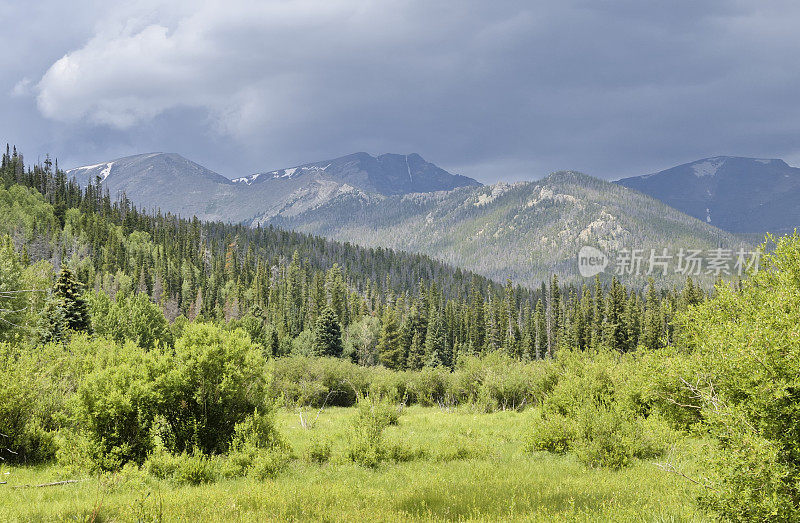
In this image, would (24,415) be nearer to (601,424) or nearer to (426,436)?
(426,436)

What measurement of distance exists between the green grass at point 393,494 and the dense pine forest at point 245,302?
39.5 metres

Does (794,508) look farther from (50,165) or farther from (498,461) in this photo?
(50,165)

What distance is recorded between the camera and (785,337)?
861 centimetres

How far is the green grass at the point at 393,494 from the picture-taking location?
11867mm

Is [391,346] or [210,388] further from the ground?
[210,388]

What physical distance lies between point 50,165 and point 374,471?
23860 centimetres

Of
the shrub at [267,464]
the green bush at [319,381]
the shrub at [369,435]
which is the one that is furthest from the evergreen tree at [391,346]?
the shrub at [267,464]

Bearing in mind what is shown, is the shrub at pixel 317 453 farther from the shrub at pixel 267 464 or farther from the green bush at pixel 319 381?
the green bush at pixel 319 381

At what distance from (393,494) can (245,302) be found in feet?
463

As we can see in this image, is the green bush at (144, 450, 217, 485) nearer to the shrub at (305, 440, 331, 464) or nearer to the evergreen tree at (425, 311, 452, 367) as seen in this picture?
the shrub at (305, 440, 331, 464)

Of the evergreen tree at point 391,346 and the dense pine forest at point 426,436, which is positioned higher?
the dense pine forest at point 426,436

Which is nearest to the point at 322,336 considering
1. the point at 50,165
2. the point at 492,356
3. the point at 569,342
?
the point at 492,356

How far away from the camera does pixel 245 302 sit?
146500mm

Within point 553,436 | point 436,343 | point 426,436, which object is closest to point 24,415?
point 426,436
